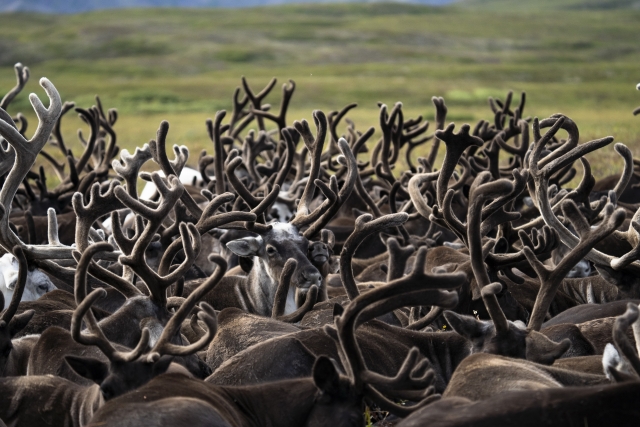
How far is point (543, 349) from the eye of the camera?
454 centimetres

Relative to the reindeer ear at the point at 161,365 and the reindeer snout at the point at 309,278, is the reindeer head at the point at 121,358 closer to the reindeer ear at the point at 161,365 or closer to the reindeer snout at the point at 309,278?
the reindeer ear at the point at 161,365

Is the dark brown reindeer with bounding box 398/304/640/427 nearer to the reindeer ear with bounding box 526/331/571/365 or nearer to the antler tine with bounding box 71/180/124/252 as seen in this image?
the reindeer ear with bounding box 526/331/571/365

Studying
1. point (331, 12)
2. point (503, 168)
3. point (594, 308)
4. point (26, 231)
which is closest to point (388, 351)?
point (594, 308)

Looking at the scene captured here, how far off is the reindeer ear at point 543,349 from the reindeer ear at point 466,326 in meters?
0.23

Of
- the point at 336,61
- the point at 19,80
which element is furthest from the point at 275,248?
the point at 336,61

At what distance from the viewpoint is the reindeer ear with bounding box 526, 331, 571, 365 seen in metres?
4.46

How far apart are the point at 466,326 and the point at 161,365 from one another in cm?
150

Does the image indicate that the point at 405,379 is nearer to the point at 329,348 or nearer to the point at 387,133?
the point at 329,348

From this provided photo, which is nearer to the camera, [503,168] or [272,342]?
[272,342]

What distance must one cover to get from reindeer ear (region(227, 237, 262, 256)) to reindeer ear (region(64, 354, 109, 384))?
8.18 feet

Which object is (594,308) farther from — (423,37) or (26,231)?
(423,37)

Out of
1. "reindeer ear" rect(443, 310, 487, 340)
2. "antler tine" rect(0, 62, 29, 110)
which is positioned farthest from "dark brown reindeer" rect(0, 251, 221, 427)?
"antler tine" rect(0, 62, 29, 110)

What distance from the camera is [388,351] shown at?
4.92 m

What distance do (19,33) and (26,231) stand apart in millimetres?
89074
